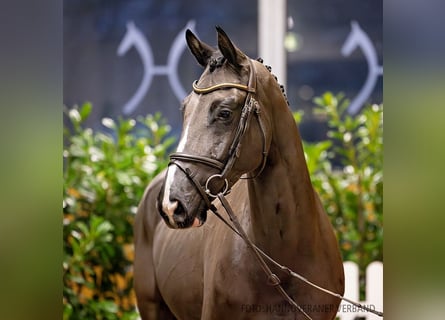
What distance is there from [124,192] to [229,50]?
3.36m

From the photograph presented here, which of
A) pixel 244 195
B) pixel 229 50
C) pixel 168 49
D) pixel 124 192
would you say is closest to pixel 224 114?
pixel 229 50

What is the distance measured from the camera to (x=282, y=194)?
3.37 metres

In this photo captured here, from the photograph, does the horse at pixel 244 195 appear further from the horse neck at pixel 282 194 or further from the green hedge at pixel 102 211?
the green hedge at pixel 102 211

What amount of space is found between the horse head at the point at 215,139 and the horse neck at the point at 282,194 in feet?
0.40

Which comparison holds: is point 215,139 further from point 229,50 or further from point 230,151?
point 229,50

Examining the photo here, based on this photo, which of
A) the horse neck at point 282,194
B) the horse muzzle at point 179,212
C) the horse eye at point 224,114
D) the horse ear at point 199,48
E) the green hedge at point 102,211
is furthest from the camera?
the green hedge at point 102,211

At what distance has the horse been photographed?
305cm

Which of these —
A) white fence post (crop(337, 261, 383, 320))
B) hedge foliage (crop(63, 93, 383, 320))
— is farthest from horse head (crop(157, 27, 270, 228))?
hedge foliage (crop(63, 93, 383, 320))

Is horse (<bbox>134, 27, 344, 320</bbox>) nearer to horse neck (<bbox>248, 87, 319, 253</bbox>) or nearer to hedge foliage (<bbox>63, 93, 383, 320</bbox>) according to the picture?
horse neck (<bbox>248, 87, 319, 253</bbox>)

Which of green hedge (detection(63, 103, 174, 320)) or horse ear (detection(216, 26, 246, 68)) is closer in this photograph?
horse ear (detection(216, 26, 246, 68))

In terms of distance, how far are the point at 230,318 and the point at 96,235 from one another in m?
2.69

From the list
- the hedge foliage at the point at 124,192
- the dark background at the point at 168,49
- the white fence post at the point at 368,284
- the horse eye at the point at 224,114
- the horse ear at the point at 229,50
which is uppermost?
the dark background at the point at 168,49

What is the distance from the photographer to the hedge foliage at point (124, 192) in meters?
6.02

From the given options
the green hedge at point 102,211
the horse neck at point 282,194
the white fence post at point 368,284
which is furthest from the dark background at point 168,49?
the horse neck at point 282,194
